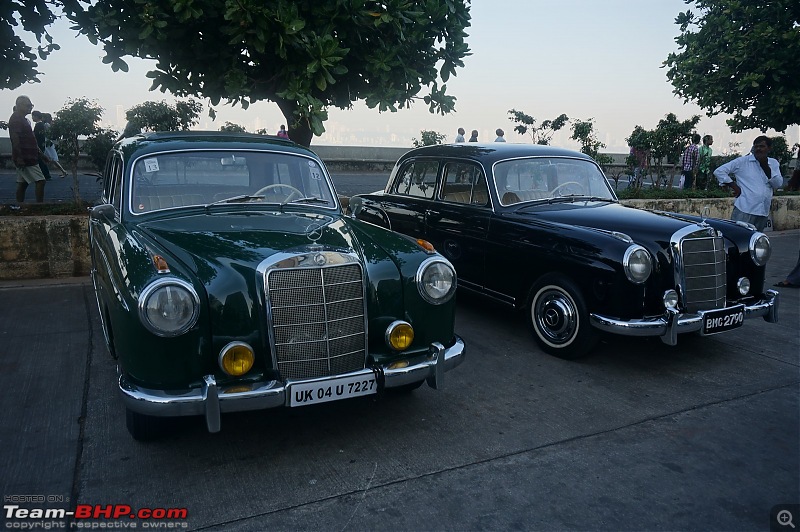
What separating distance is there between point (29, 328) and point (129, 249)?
2919 millimetres

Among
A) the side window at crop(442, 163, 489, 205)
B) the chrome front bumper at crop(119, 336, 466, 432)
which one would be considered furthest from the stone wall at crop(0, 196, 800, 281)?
the chrome front bumper at crop(119, 336, 466, 432)

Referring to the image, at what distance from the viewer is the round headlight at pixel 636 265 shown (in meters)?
4.61

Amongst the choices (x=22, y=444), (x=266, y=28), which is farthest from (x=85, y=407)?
(x=266, y=28)

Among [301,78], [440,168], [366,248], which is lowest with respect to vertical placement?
[366,248]

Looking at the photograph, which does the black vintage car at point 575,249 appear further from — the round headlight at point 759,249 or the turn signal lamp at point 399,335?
the turn signal lamp at point 399,335

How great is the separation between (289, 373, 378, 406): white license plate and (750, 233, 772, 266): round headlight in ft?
12.6

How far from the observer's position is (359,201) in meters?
4.96

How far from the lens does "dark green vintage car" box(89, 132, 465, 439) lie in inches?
122

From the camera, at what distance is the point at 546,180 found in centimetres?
618

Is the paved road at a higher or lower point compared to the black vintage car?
lower

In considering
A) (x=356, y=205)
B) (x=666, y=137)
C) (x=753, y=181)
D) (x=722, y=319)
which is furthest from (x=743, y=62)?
(x=356, y=205)

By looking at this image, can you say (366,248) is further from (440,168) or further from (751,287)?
(751,287)

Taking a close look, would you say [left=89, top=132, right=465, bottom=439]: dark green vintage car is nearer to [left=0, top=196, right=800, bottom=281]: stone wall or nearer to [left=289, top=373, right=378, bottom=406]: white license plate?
[left=289, top=373, right=378, bottom=406]: white license plate

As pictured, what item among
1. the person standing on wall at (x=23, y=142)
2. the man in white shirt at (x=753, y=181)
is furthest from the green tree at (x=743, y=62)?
the person standing on wall at (x=23, y=142)
